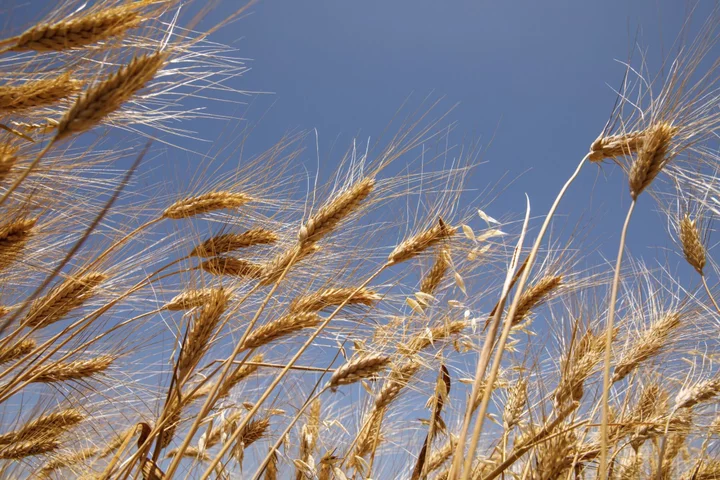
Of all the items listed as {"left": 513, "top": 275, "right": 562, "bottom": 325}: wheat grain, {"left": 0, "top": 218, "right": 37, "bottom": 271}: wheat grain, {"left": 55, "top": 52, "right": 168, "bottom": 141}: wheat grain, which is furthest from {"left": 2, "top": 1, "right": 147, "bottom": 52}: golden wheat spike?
{"left": 513, "top": 275, "right": 562, "bottom": 325}: wheat grain

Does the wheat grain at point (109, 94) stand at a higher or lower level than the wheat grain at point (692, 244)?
lower

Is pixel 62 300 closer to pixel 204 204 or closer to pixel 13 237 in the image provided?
pixel 13 237

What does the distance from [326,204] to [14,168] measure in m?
1.11

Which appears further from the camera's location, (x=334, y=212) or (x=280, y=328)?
(x=334, y=212)

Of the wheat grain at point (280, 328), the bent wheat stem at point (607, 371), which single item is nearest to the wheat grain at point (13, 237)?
the wheat grain at point (280, 328)

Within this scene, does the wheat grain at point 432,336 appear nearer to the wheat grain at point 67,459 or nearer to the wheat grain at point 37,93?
the wheat grain at point 37,93

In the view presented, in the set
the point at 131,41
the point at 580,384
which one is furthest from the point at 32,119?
the point at 580,384

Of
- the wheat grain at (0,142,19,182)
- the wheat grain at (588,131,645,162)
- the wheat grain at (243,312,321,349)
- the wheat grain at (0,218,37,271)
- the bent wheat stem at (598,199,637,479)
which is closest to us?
the bent wheat stem at (598,199,637,479)

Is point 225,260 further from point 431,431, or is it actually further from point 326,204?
point 431,431

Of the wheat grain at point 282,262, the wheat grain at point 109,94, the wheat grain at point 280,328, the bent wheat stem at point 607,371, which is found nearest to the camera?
the bent wheat stem at point 607,371

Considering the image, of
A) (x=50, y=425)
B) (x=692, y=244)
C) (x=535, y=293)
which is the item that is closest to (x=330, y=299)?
(x=535, y=293)

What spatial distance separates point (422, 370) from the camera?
182 centimetres

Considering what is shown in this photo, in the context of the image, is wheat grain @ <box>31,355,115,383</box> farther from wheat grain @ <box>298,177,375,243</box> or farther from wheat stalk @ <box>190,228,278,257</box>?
wheat grain @ <box>298,177,375,243</box>

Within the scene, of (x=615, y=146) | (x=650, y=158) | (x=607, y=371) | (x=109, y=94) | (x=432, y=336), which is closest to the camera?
(x=607, y=371)
